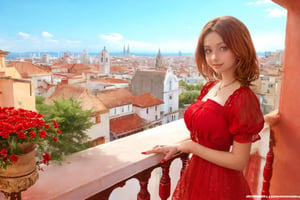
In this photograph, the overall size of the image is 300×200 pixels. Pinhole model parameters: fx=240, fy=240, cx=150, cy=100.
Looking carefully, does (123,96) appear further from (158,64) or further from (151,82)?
(158,64)

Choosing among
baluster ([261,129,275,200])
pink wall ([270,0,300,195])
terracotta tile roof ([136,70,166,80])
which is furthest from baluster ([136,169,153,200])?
pink wall ([270,0,300,195])

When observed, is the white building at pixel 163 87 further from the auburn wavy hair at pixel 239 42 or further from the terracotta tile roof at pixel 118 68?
the auburn wavy hair at pixel 239 42

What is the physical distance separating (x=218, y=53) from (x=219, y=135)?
1.12 ft

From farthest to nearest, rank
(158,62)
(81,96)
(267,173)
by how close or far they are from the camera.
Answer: (267,173) < (158,62) < (81,96)

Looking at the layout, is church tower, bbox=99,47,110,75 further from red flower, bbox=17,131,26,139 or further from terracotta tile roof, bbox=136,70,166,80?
red flower, bbox=17,131,26,139

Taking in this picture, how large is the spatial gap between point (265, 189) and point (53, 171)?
1717 mm

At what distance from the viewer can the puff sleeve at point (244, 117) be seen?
93cm

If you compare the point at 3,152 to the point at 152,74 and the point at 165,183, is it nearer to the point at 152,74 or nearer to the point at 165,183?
the point at 165,183

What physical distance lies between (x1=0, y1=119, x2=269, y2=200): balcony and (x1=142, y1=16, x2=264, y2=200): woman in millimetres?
105

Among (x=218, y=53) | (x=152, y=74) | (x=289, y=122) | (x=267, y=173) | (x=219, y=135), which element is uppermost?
(x=218, y=53)

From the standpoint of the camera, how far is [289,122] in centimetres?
196

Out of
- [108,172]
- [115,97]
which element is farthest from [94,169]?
[115,97]

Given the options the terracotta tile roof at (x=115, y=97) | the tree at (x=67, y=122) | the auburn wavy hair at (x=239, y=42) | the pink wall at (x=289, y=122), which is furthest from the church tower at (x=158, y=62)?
the pink wall at (x=289, y=122)

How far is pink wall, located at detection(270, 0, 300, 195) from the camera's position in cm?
185
